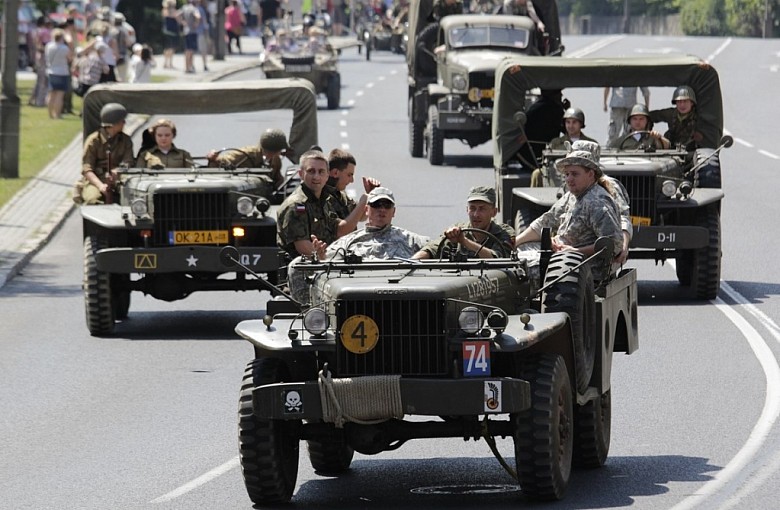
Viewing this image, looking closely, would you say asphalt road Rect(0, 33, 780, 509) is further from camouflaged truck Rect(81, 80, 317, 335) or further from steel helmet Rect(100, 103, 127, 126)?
steel helmet Rect(100, 103, 127, 126)

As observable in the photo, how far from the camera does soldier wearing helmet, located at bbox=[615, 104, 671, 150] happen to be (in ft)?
67.3

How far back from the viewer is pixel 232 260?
11.3 meters

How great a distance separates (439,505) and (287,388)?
1.06 meters

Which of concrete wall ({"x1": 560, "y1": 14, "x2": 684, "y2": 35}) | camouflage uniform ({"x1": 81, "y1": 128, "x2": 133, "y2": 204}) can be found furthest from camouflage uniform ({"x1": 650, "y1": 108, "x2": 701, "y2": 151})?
concrete wall ({"x1": 560, "y1": 14, "x2": 684, "y2": 35})

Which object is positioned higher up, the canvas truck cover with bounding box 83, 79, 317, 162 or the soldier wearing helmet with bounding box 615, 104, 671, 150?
the canvas truck cover with bounding box 83, 79, 317, 162

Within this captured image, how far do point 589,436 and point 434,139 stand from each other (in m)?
23.3

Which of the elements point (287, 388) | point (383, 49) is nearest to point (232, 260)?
point (287, 388)

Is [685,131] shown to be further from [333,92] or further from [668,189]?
[333,92]

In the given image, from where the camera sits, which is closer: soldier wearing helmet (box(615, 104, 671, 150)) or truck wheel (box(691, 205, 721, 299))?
truck wheel (box(691, 205, 721, 299))

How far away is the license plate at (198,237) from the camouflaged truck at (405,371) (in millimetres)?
7275

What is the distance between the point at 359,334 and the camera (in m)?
10.2

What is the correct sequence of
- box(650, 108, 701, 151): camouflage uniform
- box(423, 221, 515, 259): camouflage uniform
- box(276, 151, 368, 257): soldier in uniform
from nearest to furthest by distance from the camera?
1. box(423, 221, 515, 259): camouflage uniform
2. box(276, 151, 368, 257): soldier in uniform
3. box(650, 108, 701, 151): camouflage uniform

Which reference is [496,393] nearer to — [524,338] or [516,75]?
[524,338]

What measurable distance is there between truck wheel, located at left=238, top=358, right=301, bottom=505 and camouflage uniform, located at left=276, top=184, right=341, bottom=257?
11.9ft
